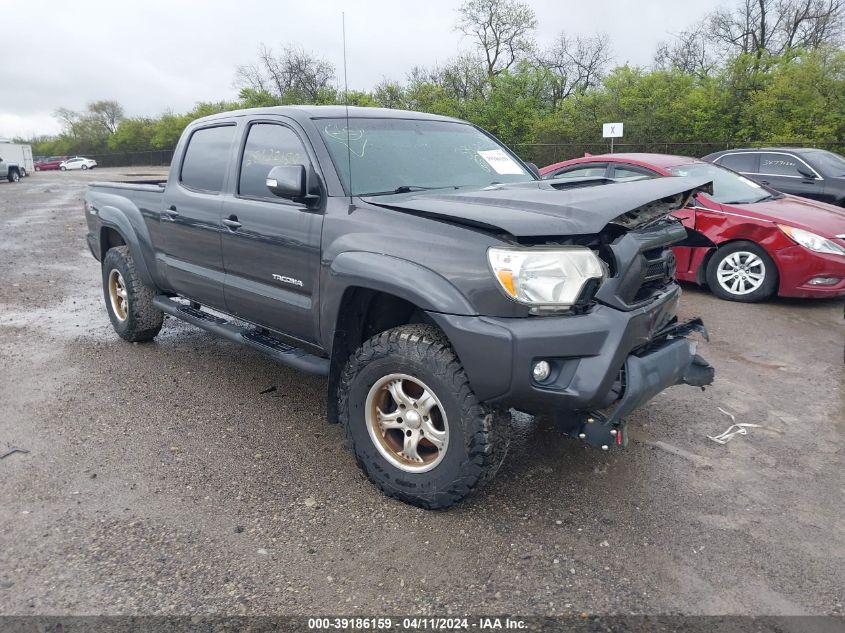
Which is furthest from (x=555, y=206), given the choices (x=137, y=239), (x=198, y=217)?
(x=137, y=239)

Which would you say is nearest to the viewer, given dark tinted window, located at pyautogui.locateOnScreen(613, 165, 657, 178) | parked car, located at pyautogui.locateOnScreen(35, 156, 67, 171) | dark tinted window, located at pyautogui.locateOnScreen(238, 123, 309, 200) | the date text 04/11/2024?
the date text 04/11/2024

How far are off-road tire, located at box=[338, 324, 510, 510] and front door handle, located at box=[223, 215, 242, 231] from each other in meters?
1.35

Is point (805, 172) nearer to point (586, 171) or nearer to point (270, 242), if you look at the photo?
point (586, 171)

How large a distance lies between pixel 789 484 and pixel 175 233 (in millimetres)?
4219

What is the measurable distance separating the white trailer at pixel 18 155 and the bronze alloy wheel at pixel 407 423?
4296cm

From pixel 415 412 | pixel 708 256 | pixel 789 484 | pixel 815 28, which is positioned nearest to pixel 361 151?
pixel 415 412

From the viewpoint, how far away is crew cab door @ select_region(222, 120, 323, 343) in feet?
11.7

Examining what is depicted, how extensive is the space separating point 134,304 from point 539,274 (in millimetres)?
4011

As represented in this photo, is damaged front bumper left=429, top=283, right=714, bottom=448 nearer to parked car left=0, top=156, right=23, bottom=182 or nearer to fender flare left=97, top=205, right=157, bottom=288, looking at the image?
fender flare left=97, top=205, right=157, bottom=288

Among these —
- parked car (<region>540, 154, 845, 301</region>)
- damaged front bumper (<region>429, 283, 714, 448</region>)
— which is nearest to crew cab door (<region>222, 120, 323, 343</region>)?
damaged front bumper (<region>429, 283, 714, 448</region>)

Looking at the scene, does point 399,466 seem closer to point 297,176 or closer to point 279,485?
point 279,485

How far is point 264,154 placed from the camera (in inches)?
161

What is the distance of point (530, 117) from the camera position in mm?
26500

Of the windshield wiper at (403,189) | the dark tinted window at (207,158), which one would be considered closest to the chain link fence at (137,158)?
the dark tinted window at (207,158)
